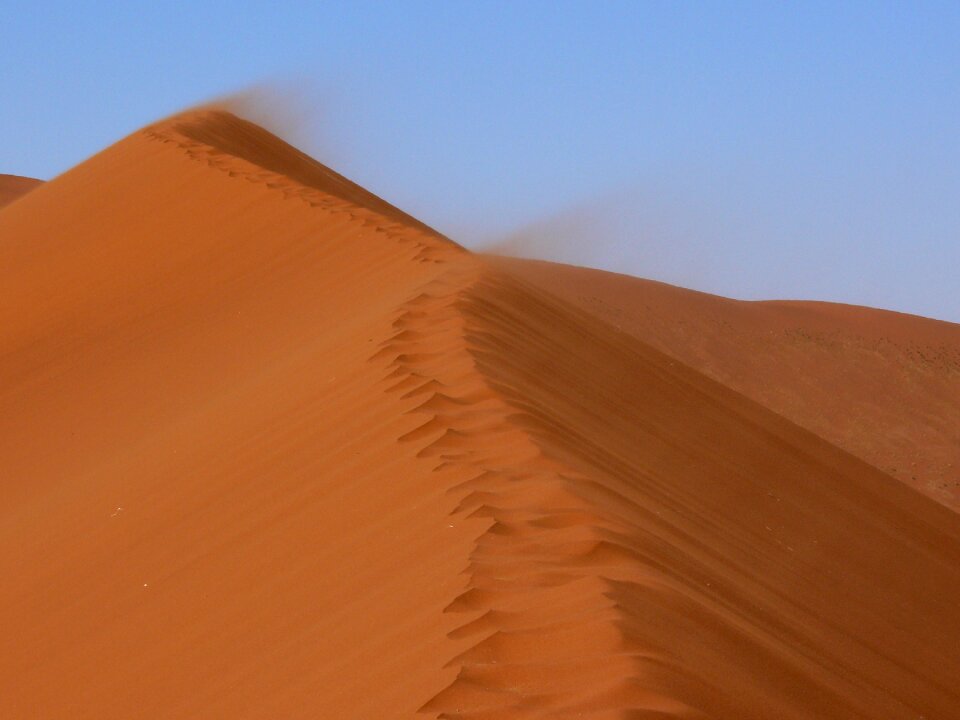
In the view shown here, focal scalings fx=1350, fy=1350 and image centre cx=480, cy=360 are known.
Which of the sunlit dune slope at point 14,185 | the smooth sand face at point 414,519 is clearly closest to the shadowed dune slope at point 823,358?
the smooth sand face at point 414,519

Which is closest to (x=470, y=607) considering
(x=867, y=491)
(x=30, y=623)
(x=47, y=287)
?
(x=30, y=623)

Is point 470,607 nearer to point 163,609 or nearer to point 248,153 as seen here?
point 163,609

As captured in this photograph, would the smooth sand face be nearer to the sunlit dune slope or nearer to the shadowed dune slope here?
the shadowed dune slope

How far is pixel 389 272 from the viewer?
9.40m

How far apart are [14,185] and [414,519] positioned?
55.6 meters

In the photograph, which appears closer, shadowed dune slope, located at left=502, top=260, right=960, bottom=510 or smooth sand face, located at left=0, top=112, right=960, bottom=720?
smooth sand face, located at left=0, top=112, right=960, bottom=720

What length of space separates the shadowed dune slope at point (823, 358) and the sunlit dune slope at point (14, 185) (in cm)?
2252

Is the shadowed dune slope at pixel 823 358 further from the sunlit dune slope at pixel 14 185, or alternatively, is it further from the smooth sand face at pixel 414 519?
the sunlit dune slope at pixel 14 185

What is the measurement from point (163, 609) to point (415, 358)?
2.14 metres

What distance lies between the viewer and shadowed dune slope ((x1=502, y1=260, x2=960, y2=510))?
2683 cm

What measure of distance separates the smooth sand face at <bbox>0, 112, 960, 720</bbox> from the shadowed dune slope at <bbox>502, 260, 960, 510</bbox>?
15.1m

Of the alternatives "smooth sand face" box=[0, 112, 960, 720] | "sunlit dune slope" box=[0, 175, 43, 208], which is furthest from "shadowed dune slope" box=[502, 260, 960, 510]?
"sunlit dune slope" box=[0, 175, 43, 208]

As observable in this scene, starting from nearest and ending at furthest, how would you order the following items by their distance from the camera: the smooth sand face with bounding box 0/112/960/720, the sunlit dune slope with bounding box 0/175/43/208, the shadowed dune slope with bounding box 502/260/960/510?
the smooth sand face with bounding box 0/112/960/720, the shadowed dune slope with bounding box 502/260/960/510, the sunlit dune slope with bounding box 0/175/43/208

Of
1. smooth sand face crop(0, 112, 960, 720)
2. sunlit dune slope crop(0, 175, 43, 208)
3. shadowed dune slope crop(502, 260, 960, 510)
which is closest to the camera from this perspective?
smooth sand face crop(0, 112, 960, 720)
